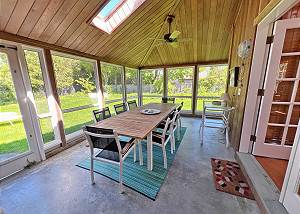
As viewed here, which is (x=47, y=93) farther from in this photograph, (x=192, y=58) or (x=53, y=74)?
(x=192, y=58)

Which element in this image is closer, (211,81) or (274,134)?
(274,134)

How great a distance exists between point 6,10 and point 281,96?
159 inches

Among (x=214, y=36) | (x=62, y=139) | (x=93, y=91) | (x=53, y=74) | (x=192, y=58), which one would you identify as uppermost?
(x=214, y=36)

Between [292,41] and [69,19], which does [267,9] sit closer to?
[292,41]

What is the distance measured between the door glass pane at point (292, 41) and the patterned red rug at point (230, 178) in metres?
1.94

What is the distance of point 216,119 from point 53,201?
5.10m

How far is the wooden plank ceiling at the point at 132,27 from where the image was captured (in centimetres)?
200

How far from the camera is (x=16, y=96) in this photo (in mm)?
2277

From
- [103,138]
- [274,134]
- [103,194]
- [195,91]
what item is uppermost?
[195,91]

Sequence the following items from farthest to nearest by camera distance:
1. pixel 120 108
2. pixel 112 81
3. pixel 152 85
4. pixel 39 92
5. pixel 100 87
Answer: pixel 152 85 < pixel 112 81 < pixel 100 87 < pixel 120 108 < pixel 39 92

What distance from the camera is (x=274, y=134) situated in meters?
2.23

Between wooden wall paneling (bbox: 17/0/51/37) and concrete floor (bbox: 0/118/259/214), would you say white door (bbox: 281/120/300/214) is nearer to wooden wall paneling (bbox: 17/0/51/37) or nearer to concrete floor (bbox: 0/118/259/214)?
concrete floor (bbox: 0/118/259/214)

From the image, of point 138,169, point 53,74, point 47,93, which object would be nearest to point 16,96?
point 47,93

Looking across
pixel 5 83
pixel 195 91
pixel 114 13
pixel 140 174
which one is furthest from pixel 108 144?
pixel 195 91
